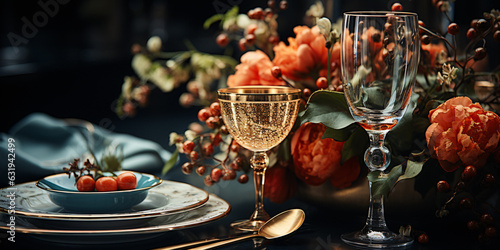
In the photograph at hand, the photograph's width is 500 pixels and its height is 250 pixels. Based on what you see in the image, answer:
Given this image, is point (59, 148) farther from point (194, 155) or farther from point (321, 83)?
point (321, 83)

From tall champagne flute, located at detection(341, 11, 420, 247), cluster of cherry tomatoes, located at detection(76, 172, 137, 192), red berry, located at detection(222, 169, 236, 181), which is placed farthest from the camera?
red berry, located at detection(222, 169, 236, 181)

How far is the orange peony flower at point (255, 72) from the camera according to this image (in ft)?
2.68

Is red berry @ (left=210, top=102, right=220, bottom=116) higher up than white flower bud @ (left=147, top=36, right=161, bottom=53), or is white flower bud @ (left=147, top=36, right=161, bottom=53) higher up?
white flower bud @ (left=147, top=36, right=161, bottom=53)

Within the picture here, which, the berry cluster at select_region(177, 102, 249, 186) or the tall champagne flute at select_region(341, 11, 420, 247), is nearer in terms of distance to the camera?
the tall champagne flute at select_region(341, 11, 420, 247)

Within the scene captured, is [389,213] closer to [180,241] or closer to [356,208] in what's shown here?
[356,208]

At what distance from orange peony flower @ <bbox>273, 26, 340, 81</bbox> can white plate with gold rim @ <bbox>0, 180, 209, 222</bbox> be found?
22 centimetres

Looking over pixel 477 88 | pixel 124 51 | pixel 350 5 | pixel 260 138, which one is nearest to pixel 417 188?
pixel 260 138

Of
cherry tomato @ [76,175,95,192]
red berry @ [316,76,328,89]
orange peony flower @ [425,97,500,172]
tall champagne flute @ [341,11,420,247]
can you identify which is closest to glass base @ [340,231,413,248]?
tall champagne flute @ [341,11,420,247]

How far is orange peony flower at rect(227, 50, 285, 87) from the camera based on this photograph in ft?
2.68

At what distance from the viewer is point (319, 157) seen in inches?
28.7

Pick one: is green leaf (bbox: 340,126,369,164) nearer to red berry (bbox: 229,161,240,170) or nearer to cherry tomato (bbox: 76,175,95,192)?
red berry (bbox: 229,161,240,170)

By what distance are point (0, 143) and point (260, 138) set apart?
0.59 meters

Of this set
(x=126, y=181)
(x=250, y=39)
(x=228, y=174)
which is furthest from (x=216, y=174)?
(x=250, y=39)

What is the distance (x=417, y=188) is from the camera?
2.34 ft
